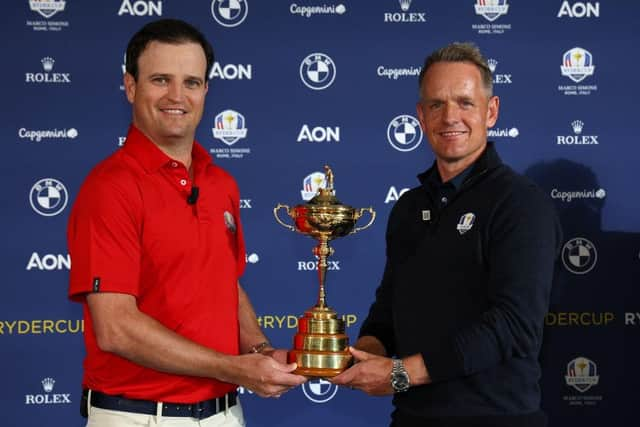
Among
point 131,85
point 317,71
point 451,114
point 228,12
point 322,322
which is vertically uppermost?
point 228,12

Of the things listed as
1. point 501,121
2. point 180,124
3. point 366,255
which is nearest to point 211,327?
point 180,124

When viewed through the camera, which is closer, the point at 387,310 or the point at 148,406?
the point at 148,406

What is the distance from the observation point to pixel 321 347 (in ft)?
8.74

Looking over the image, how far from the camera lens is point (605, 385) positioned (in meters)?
4.43

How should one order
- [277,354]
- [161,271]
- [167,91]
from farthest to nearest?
[277,354] < [167,91] < [161,271]

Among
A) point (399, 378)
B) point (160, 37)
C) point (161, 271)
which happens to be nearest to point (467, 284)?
point (399, 378)

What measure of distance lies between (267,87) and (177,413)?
2.23m

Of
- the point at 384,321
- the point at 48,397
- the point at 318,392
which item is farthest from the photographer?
the point at 318,392

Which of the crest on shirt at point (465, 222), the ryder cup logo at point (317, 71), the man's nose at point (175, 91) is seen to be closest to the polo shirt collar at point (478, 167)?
the crest on shirt at point (465, 222)

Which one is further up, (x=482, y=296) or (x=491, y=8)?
(x=491, y=8)

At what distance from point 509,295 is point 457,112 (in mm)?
598

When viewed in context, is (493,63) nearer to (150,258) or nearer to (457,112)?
(457,112)

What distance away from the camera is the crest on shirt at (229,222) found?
9.03ft

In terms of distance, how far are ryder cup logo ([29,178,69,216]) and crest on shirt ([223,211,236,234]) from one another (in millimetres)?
1787
